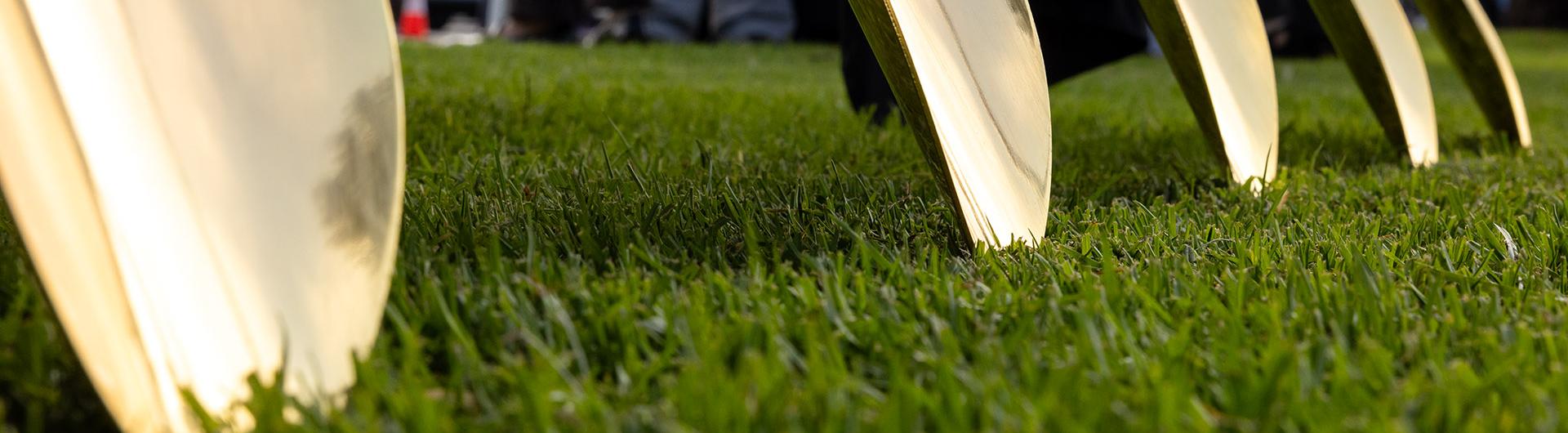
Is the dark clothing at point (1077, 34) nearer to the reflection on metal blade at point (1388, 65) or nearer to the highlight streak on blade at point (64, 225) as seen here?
the reflection on metal blade at point (1388, 65)

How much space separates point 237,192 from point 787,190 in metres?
0.94

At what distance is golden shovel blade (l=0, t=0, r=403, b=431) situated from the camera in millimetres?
887

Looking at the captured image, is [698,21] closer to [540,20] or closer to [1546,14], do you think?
[540,20]

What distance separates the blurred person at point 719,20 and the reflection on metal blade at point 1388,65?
6.76m

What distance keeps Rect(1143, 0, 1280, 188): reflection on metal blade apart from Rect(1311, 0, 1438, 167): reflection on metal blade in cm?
39

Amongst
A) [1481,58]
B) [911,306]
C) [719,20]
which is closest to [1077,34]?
[1481,58]

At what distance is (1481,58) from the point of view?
2.85m

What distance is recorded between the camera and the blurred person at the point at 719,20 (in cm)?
931

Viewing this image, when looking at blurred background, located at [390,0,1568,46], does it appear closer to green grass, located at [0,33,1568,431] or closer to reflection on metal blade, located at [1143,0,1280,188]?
green grass, located at [0,33,1568,431]

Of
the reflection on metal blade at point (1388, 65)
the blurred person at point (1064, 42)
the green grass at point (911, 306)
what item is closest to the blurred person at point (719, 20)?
the blurred person at point (1064, 42)

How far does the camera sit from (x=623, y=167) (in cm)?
200

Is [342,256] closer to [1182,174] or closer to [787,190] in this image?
[787,190]

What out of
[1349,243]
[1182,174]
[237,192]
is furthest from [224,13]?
[1182,174]

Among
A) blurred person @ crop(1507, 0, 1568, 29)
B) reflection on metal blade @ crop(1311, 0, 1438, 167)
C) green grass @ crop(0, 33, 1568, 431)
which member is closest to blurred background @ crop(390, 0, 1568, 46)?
reflection on metal blade @ crop(1311, 0, 1438, 167)
